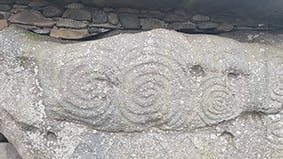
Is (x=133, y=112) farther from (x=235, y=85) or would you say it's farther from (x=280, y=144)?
(x=280, y=144)

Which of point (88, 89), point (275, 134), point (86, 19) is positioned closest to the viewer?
point (88, 89)

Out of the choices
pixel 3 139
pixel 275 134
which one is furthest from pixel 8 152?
pixel 275 134

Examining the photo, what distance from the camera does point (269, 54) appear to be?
159 centimetres

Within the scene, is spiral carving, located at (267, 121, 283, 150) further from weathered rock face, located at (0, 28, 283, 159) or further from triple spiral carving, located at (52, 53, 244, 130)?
triple spiral carving, located at (52, 53, 244, 130)

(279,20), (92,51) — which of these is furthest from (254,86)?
(92,51)

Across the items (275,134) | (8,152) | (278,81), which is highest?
(278,81)

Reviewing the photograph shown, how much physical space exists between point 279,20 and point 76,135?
888mm

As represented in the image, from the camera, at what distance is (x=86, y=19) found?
1.64 metres

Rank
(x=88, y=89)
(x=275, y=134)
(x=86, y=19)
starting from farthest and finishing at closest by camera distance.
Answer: (x=86, y=19)
(x=275, y=134)
(x=88, y=89)

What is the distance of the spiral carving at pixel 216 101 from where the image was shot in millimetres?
1467

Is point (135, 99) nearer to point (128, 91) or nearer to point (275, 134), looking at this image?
point (128, 91)

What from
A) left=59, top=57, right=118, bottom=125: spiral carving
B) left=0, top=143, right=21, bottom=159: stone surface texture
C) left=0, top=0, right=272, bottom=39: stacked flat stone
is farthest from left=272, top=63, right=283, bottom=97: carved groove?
left=0, top=143, right=21, bottom=159: stone surface texture

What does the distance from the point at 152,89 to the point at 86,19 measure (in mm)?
394

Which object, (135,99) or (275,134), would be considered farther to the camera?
(275,134)
